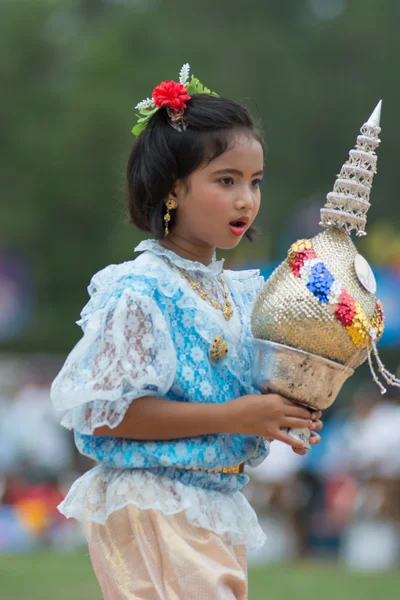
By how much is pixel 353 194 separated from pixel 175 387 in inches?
26.0

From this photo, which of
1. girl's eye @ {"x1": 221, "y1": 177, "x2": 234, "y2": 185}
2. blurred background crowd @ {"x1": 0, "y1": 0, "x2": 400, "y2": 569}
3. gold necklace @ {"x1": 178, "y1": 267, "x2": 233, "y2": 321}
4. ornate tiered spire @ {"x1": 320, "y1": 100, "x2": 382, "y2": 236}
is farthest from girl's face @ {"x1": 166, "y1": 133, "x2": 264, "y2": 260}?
blurred background crowd @ {"x1": 0, "y1": 0, "x2": 400, "y2": 569}

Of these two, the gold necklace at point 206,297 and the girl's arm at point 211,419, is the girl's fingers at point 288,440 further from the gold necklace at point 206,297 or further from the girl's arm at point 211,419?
the gold necklace at point 206,297

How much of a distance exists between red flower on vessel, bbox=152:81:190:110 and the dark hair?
3 centimetres

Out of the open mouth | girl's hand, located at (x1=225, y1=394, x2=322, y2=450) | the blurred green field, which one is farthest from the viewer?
the blurred green field

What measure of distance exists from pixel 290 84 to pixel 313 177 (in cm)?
259

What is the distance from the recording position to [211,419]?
3182mm

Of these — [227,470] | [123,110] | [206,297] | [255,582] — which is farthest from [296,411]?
[123,110]

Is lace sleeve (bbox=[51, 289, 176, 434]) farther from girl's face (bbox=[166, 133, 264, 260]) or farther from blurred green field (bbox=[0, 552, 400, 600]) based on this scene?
blurred green field (bbox=[0, 552, 400, 600])

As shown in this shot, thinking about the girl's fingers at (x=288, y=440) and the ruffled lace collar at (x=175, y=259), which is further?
the ruffled lace collar at (x=175, y=259)

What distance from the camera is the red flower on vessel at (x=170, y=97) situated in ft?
11.2

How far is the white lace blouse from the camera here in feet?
10.5

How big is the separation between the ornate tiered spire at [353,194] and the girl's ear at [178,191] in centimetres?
37

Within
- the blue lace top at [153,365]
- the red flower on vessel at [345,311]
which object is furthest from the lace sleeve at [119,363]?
the red flower on vessel at [345,311]

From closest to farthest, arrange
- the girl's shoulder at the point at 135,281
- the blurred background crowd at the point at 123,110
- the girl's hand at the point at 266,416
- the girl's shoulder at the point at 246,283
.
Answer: the girl's hand at the point at 266,416
the girl's shoulder at the point at 135,281
the girl's shoulder at the point at 246,283
the blurred background crowd at the point at 123,110
